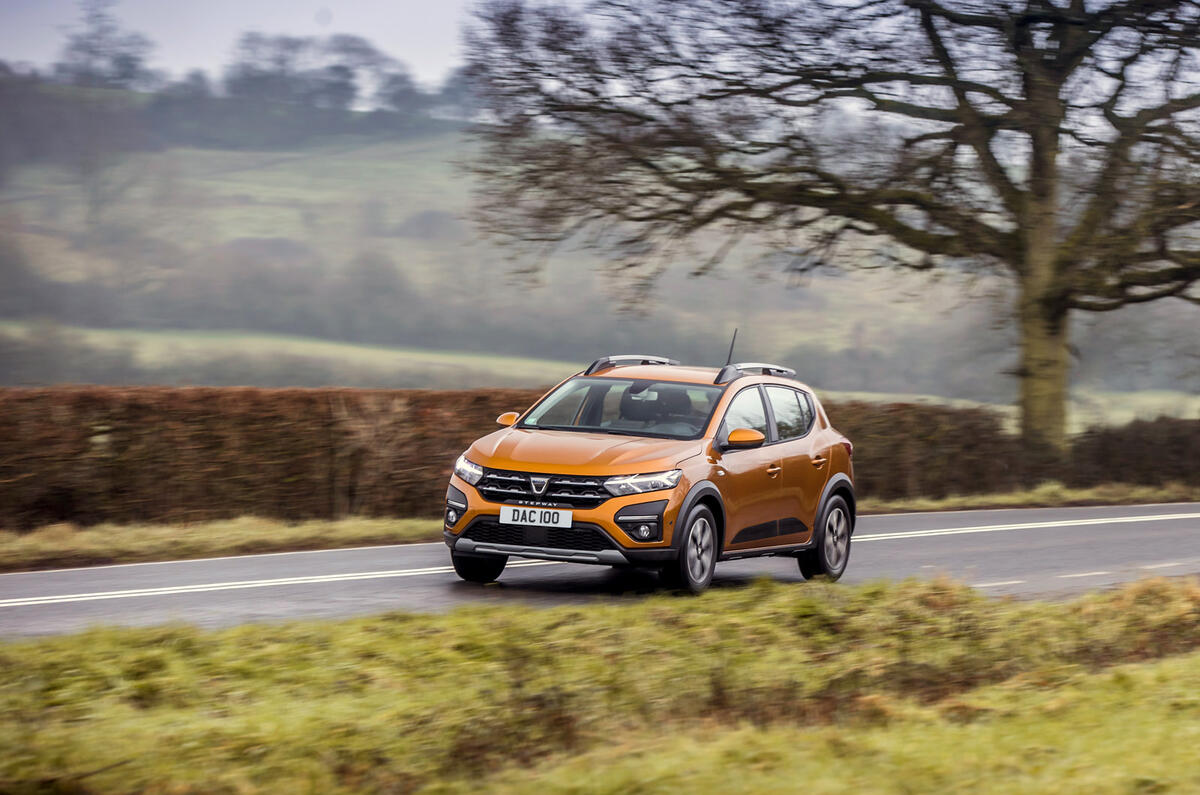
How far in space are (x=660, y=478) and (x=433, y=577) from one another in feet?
8.63

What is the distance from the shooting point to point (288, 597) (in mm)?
10648

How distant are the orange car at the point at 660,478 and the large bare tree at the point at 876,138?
36.3ft

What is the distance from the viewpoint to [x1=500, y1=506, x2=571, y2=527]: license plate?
10250mm

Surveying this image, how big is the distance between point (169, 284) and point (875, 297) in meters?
35.0

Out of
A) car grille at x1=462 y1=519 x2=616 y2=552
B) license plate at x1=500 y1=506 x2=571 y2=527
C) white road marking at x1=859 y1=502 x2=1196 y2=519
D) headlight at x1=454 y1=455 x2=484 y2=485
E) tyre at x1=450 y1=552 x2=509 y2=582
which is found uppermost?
headlight at x1=454 y1=455 x2=484 y2=485

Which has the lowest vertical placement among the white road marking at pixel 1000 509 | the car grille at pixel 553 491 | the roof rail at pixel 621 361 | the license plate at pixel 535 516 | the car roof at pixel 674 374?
the white road marking at pixel 1000 509

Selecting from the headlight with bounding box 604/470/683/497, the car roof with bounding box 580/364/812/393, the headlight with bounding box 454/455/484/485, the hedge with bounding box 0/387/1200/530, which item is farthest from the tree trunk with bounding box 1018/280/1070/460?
the headlight with bounding box 454/455/484/485

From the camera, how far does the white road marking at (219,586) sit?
1044 cm

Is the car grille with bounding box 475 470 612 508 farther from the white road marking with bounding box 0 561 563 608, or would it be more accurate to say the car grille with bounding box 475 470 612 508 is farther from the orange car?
the white road marking with bounding box 0 561 563 608

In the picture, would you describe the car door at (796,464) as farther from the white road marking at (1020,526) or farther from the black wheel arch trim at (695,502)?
the white road marking at (1020,526)

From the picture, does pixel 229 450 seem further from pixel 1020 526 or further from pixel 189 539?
pixel 1020 526

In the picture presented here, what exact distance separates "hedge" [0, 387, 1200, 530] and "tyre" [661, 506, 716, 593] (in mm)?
7232

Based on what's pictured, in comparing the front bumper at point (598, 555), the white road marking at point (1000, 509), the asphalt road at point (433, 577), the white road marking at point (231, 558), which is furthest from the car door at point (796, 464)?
the white road marking at point (1000, 509)

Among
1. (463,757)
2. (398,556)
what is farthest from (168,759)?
(398,556)
